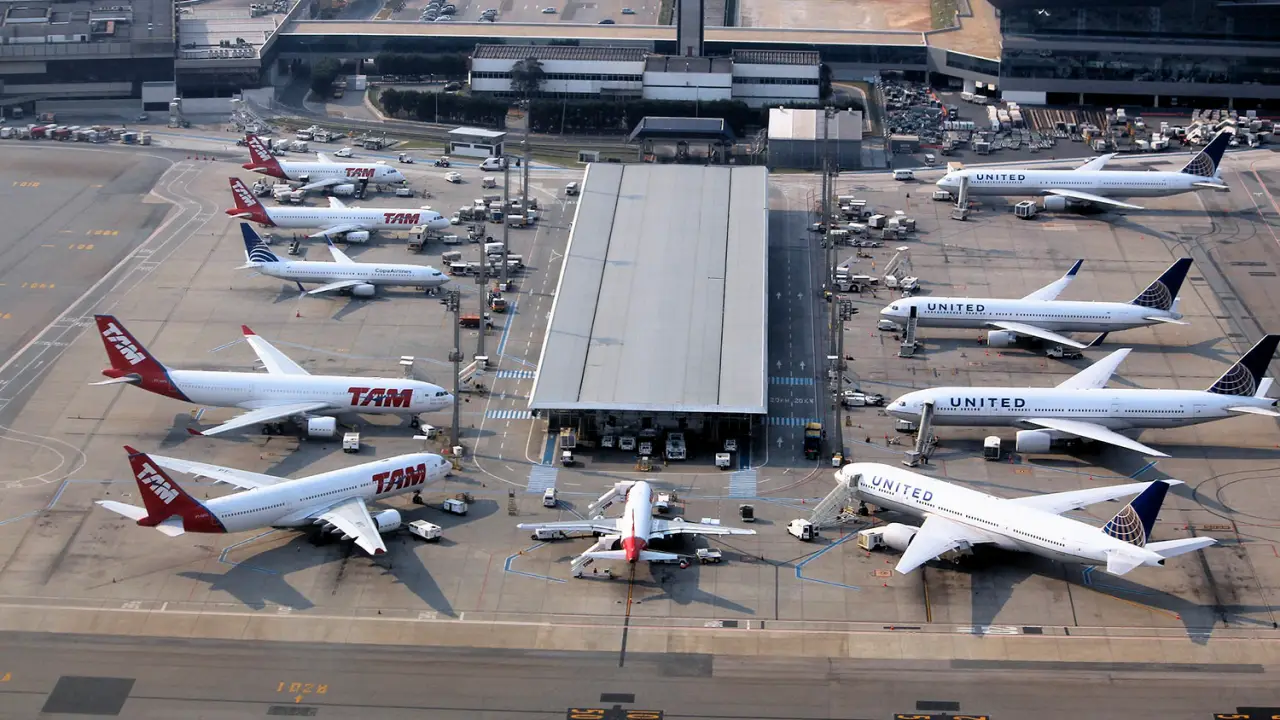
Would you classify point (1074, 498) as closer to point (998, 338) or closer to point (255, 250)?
point (998, 338)

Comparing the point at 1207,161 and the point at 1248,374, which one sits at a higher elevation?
the point at 1207,161

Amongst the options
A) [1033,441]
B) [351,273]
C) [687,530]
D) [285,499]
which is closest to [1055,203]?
[1033,441]

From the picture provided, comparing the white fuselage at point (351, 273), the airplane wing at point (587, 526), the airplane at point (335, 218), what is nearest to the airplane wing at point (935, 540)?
the airplane wing at point (587, 526)

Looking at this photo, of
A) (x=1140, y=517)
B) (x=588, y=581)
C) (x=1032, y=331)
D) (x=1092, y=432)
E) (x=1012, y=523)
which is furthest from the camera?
(x=1032, y=331)

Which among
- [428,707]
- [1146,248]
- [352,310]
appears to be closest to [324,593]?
[428,707]

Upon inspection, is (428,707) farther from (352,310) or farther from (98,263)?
(98,263)

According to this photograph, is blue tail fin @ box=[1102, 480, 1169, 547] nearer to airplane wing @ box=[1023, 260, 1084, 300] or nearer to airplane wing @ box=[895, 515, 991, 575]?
airplane wing @ box=[895, 515, 991, 575]
